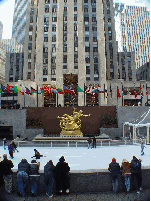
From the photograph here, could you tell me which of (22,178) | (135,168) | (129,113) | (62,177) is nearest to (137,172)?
(135,168)

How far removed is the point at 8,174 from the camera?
771cm

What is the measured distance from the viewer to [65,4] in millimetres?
54156

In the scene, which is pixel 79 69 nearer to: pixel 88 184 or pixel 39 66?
pixel 39 66

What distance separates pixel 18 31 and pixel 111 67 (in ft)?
207

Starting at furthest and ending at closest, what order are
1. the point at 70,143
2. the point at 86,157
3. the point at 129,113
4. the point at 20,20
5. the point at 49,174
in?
the point at 20,20, the point at 129,113, the point at 70,143, the point at 86,157, the point at 49,174

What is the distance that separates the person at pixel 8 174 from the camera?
7.64m

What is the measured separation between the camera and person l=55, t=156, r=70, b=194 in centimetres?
767

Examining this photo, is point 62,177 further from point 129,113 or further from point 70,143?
point 129,113

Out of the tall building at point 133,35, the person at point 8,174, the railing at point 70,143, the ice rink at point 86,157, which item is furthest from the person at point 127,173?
the tall building at point 133,35

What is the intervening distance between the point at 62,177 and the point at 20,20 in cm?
10464

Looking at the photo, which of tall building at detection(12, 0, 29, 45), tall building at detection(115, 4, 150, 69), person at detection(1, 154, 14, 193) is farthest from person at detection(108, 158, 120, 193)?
tall building at detection(115, 4, 150, 69)

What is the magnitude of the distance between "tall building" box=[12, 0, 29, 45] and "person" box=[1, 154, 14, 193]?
305ft

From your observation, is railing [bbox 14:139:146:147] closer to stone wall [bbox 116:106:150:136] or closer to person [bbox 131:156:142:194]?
stone wall [bbox 116:106:150:136]

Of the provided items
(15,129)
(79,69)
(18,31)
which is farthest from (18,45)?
(15,129)
